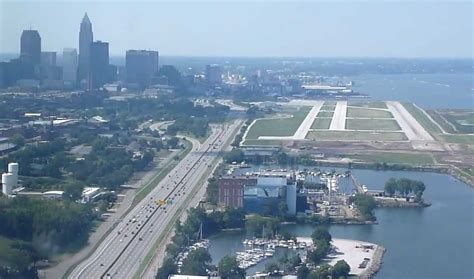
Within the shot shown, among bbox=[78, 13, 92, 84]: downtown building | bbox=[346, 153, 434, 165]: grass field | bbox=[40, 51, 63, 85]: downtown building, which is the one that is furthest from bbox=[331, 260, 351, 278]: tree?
bbox=[40, 51, 63, 85]: downtown building

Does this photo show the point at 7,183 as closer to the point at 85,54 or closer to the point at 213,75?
the point at 85,54

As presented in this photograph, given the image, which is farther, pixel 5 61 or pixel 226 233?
pixel 5 61

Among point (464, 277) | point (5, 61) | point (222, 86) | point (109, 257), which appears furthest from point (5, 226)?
point (222, 86)

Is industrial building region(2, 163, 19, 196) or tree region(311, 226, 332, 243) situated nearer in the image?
tree region(311, 226, 332, 243)

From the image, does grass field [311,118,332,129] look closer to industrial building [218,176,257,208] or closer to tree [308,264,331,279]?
industrial building [218,176,257,208]

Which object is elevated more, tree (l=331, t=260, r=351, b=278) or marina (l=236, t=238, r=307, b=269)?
→ tree (l=331, t=260, r=351, b=278)

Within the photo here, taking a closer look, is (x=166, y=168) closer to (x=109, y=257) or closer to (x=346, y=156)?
(x=346, y=156)

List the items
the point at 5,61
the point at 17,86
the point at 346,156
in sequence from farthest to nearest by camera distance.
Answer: the point at 17,86, the point at 5,61, the point at 346,156

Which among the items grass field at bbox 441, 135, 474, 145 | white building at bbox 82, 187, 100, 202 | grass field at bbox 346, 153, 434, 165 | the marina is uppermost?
grass field at bbox 441, 135, 474, 145
